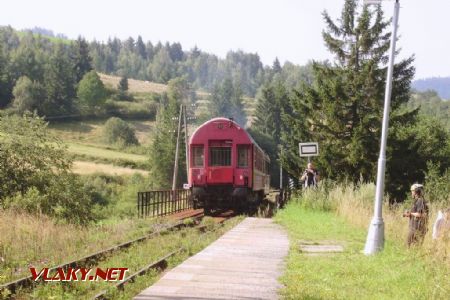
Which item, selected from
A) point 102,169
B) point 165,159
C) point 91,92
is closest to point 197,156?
point 102,169

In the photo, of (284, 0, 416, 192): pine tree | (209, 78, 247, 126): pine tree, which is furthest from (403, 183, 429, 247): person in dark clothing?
(209, 78, 247, 126): pine tree

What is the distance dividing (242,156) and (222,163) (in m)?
0.81

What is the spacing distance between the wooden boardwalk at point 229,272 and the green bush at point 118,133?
85747 mm

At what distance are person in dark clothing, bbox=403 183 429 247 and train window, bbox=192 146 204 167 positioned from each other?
40.4 ft

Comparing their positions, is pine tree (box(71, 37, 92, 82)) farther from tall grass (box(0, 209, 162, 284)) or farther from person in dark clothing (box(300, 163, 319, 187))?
tall grass (box(0, 209, 162, 284))

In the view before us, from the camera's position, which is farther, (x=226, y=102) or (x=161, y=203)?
(x=226, y=102)

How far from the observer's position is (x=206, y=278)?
8570 millimetres

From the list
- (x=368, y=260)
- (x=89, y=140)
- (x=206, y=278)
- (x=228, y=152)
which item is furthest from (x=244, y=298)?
(x=89, y=140)

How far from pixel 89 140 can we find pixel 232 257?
9099 cm

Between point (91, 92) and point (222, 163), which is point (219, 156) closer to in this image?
point (222, 163)

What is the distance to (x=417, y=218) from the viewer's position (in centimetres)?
1083

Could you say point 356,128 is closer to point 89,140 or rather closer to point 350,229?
point 350,229

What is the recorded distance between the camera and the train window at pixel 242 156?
22203 millimetres

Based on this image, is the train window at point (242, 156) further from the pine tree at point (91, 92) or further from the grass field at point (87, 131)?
the pine tree at point (91, 92)
